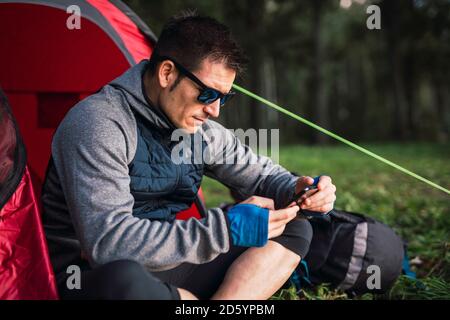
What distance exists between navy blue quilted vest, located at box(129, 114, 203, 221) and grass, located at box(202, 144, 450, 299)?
763 millimetres

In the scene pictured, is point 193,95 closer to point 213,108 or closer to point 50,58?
point 213,108

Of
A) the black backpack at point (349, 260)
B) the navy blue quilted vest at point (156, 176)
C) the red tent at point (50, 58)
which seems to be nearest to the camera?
the navy blue quilted vest at point (156, 176)

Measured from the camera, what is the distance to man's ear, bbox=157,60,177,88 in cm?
197

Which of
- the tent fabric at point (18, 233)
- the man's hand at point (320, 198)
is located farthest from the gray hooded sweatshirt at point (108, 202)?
the man's hand at point (320, 198)

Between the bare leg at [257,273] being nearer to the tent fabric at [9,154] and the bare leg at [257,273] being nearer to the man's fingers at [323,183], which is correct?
the man's fingers at [323,183]

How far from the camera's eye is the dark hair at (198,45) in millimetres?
1938

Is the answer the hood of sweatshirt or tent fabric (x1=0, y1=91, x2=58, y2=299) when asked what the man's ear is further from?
tent fabric (x1=0, y1=91, x2=58, y2=299)

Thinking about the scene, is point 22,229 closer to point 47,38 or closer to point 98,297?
point 98,297

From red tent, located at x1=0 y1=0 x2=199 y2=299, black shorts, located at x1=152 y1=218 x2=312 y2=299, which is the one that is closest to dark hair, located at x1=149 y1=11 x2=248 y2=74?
black shorts, located at x1=152 y1=218 x2=312 y2=299

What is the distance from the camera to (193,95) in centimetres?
198

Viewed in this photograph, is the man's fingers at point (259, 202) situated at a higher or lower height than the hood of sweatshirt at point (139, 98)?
lower

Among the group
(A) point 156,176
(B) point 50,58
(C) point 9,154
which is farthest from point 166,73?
(B) point 50,58
